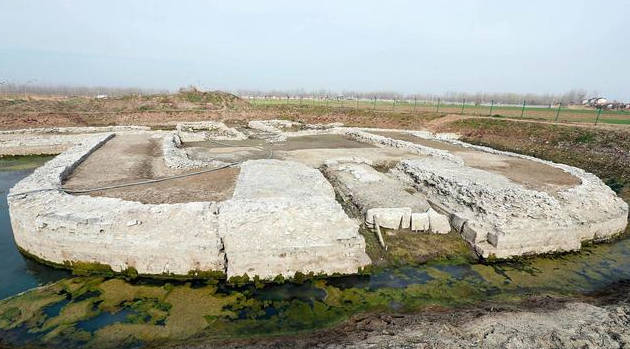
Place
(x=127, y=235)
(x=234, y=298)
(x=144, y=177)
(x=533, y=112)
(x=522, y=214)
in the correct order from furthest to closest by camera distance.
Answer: (x=533, y=112) → (x=144, y=177) → (x=522, y=214) → (x=127, y=235) → (x=234, y=298)

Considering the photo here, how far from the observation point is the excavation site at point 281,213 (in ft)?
22.3

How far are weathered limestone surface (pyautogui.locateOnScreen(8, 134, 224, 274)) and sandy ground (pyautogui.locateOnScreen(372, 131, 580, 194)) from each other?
31.7ft

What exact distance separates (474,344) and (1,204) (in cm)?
1352

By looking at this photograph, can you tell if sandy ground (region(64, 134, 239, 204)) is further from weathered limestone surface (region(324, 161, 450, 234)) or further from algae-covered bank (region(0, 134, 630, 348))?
weathered limestone surface (region(324, 161, 450, 234))

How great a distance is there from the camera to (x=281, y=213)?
289 inches

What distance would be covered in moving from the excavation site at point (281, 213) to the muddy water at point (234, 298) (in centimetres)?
37

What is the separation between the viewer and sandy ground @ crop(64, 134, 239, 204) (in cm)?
873

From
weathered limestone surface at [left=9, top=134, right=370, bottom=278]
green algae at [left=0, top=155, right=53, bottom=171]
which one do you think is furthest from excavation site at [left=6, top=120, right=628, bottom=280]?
green algae at [left=0, top=155, right=53, bottom=171]

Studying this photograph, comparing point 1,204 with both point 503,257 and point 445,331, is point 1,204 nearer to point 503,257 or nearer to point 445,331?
point 445,331

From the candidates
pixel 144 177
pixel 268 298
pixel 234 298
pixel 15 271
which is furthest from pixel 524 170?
pixel 15 271

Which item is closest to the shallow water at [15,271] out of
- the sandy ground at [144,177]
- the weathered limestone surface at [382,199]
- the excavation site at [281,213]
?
the excavation site at [281,213]

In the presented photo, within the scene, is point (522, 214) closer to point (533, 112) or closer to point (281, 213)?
point (281, 213)

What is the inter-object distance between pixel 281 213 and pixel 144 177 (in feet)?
19.0

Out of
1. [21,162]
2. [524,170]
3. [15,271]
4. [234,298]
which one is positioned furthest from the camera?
[21,162]
